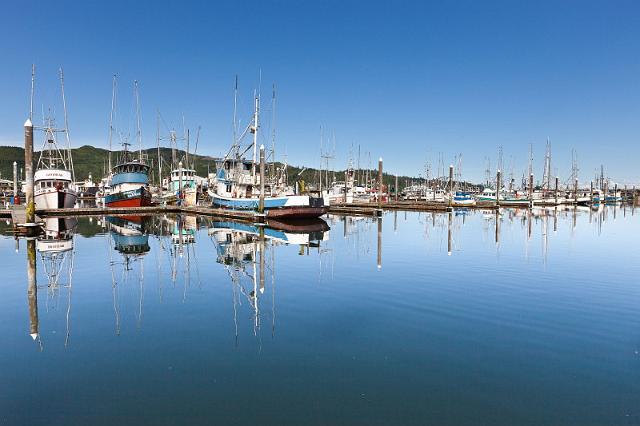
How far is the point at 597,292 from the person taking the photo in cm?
1521

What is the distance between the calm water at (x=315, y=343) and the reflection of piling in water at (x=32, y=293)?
13cm

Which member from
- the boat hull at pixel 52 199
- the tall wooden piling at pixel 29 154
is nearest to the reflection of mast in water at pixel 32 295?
the tall wooden piling at pixel 29 154

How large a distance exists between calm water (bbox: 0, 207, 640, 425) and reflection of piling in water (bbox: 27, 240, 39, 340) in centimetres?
13

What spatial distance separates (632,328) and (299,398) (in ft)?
30.5

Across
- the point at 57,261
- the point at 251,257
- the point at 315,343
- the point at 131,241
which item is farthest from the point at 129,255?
the point at 315,343

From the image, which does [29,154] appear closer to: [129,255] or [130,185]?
[129,255]

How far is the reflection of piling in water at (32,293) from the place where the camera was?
10.5 m

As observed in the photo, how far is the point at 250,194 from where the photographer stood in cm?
5238

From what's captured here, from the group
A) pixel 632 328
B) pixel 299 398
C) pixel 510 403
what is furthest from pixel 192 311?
→ pixel 632 328

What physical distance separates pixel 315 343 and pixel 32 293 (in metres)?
10.2

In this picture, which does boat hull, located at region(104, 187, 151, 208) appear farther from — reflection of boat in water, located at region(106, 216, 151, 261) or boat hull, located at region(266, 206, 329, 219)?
reflection of boat in water, located at region(106, 216, 151, 261)

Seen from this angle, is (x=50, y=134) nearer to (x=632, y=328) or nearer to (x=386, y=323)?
(x=386, y=323)

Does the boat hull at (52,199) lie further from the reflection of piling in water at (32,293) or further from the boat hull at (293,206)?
the reflection of piling in water at (32,293)

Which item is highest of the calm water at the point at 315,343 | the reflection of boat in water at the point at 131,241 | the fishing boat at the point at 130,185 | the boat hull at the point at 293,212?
the fishing boat at the point at 130,185
